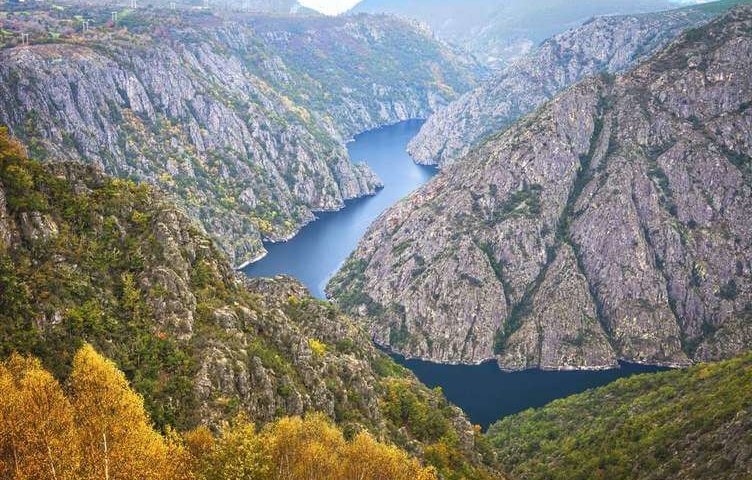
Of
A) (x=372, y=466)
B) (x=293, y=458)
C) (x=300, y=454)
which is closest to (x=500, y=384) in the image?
(x=372, y=466)

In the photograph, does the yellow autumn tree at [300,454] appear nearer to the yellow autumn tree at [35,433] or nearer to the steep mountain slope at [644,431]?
the yellow autumn tree at [35,433]

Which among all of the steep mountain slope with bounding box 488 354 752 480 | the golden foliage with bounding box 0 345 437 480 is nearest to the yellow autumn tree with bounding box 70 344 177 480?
the golden foliage with bounding box 0 345 437 480

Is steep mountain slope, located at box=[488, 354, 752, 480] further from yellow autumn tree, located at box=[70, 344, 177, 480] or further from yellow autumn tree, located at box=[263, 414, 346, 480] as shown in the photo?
yellow autumn tree, located at box=[70, 344, 177, 480]

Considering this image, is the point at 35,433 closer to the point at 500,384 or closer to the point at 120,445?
the point at 120,445

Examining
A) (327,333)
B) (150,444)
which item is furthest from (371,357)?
(150,444)

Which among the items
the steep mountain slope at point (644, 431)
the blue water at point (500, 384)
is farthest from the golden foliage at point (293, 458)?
the blue water at point (500, 384)

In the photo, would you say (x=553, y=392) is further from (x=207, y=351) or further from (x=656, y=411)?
(x=207, y=351)
